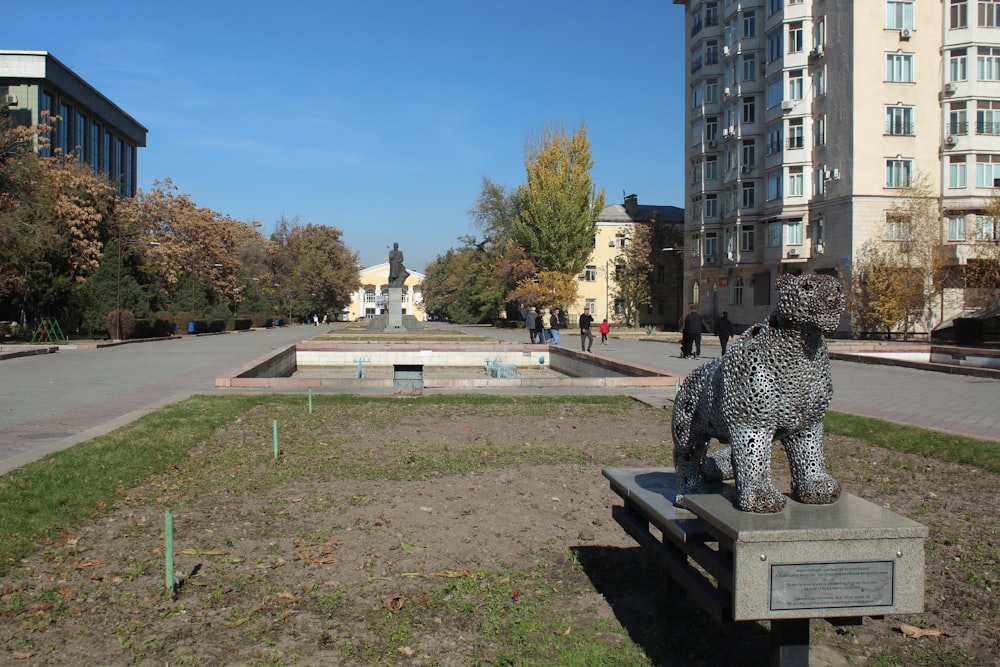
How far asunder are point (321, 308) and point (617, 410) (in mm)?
81662

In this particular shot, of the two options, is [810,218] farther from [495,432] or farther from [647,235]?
[495,432]

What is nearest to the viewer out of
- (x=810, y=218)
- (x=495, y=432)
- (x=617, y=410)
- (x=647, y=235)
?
(x=495, y=432)

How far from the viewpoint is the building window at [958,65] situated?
36.3 m

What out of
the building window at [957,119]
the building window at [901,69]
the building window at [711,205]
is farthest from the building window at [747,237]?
the building window at [957,119]

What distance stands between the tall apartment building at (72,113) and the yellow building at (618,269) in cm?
3631

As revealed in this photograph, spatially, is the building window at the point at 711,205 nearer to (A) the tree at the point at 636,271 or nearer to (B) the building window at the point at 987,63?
(A) the tree at the point at 636,271

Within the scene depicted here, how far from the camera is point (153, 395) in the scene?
14.5 m

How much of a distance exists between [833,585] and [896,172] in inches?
1514

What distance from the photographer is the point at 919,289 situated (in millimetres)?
35469

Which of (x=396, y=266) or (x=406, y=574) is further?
(x=396, y=266)

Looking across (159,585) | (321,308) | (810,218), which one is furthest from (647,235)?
(159,585)

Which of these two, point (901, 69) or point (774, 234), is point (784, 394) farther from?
point (774, 234)

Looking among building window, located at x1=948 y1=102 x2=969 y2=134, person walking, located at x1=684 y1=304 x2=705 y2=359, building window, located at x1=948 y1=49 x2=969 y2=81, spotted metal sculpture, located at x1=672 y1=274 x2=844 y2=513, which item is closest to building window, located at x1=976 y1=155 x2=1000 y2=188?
building window, located at x1=948 y1=102 x2=969 y2=134

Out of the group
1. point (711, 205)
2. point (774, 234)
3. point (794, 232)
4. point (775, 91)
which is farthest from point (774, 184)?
point (711, 205)
